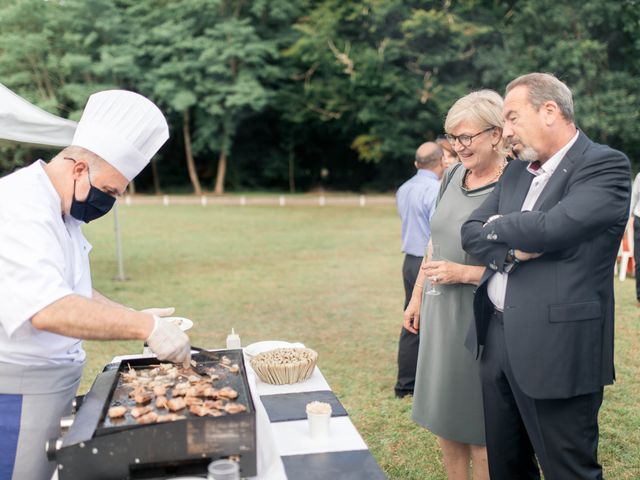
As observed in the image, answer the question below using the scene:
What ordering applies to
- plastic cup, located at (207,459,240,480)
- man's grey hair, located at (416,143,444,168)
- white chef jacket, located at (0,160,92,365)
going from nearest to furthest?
plastic cup, located at (207,459,240,480)
white chef jacket, located at (0,160,92,365)
man's grey hair, located at (416,143,444,168)

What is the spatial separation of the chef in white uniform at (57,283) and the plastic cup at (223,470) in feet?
1.22

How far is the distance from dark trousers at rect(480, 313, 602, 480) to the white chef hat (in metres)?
1.47

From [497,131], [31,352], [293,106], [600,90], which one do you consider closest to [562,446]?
[497,131]

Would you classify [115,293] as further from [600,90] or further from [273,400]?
[600,90]

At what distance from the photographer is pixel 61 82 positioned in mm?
33844

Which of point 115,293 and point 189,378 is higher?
point 189,378

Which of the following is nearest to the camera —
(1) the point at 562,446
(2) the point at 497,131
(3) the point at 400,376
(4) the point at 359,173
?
(1) the point at 562,446

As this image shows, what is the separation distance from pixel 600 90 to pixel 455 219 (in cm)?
2478

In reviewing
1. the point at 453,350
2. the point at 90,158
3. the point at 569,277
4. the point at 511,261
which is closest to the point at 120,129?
the point at 90,158

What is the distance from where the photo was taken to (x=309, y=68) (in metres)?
34.5

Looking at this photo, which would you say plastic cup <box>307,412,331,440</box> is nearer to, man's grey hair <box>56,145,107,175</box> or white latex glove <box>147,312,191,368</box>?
white latex glove <box>147,312,191,368</box>

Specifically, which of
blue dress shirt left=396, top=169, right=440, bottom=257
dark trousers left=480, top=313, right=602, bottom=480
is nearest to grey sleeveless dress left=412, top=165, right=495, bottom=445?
dark trousers left=480, top=313, right=602, bottom=480

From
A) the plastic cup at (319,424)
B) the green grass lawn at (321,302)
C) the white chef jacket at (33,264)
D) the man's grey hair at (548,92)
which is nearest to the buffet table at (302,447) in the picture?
the plastic cup at (319,424)

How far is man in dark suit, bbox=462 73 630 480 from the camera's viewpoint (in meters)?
2.15
